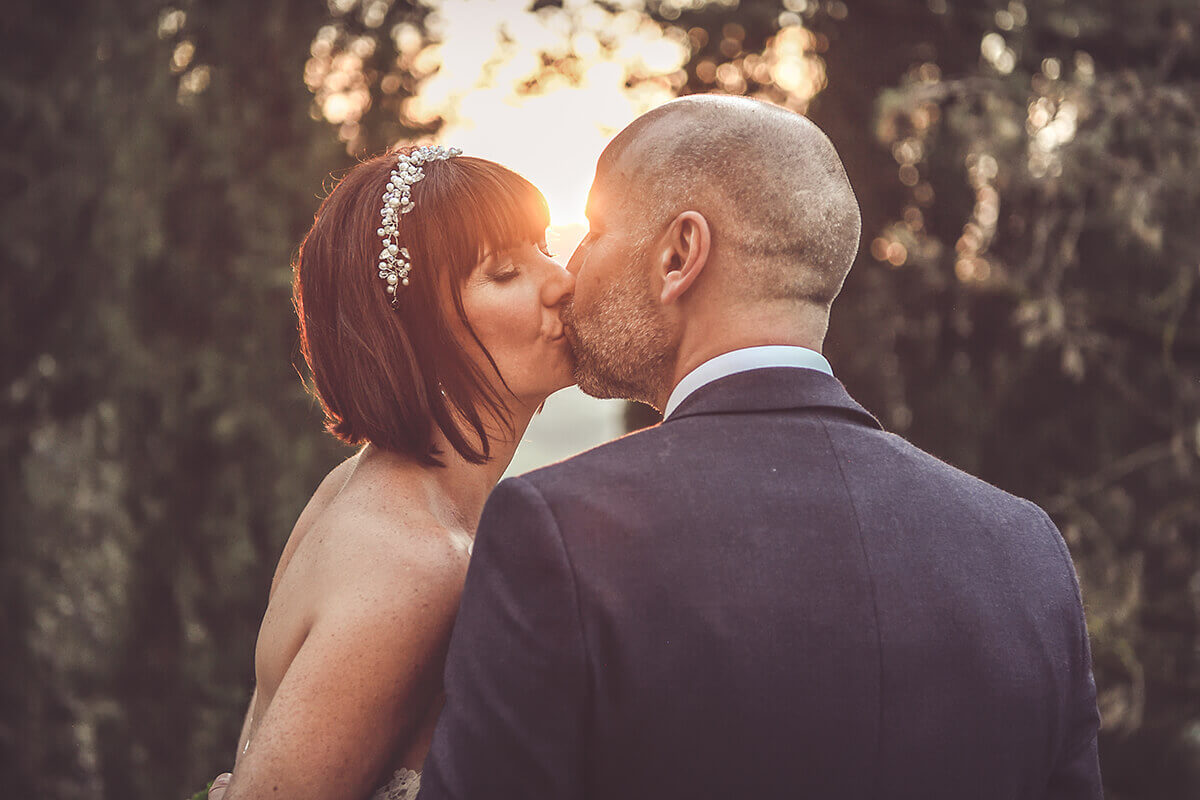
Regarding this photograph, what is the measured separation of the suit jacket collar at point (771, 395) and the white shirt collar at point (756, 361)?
2 cm

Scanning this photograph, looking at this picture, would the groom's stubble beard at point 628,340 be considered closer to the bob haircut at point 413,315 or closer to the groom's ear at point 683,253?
the groom's ear at point 683,253

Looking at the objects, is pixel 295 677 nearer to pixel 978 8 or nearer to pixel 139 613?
pixel 139 613

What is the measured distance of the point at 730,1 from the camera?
5.82 m

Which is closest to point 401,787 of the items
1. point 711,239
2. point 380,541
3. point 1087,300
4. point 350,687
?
point 350,687

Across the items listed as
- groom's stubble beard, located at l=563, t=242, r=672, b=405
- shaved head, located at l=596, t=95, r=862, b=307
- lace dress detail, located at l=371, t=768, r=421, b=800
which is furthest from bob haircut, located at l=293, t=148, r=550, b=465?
lace dress detail, located at l=371, t=768, r=421, b=800

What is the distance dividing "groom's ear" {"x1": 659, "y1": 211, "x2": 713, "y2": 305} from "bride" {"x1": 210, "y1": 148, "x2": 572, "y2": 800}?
0.47 meters

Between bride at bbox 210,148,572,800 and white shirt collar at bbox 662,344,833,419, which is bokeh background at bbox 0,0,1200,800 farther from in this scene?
white shirt collar at bbox 662,344,833,419

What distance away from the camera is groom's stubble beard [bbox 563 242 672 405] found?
2035 mm

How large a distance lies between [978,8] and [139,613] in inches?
209

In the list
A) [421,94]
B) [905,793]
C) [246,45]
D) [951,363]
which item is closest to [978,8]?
[951,363]

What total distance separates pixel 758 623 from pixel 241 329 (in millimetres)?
4072

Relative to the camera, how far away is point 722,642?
1.54 metres

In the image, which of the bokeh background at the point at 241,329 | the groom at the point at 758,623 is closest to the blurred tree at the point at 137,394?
the bokeh background at the point at 241,329

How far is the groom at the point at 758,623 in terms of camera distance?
5.06 ft
